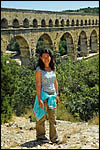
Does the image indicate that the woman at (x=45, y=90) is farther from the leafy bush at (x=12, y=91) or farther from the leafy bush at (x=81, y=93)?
the leafy bush at (x=81, y=93)

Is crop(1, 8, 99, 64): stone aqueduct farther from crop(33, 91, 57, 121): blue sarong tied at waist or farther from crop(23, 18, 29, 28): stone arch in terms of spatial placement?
crop(33, 91, 57, 121): blue sarong tied at waist

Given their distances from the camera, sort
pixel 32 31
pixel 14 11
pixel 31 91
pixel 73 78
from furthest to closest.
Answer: pixel 32 31 → pixel 14 11 → pixel 73 78 → pixel 31 91

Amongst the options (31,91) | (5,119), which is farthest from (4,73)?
(31,91)

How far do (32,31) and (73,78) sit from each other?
23.8ft

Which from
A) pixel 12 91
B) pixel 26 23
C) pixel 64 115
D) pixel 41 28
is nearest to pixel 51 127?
pixel 64 115

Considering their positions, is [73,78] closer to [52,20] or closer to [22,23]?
[22,23]

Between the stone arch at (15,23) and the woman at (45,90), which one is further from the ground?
the stone arch at (15,23)

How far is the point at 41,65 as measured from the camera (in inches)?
138

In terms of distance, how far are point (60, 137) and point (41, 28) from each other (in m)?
12.2

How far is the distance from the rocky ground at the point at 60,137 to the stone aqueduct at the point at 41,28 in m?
8.32


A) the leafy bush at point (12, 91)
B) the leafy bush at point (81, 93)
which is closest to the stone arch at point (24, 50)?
the leafy bush at point (81, 93)

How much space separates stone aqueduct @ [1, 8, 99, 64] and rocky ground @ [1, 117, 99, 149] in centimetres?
832

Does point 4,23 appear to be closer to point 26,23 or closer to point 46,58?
point 26,23

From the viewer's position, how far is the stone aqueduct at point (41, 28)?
12688 millimetres
